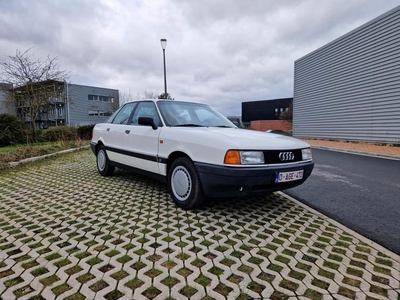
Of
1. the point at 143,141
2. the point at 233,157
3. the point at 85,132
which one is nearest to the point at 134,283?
the point at 233,157

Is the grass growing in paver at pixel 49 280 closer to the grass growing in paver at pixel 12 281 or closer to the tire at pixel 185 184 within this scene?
the grass growing in paver at pixel 12 281

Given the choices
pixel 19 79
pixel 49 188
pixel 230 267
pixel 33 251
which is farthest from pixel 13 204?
pixel 19 79

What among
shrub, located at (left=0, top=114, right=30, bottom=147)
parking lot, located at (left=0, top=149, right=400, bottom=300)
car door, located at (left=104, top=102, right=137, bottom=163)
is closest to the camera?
parking lot, located at (left=0, top=149, right=400, bottom=300)

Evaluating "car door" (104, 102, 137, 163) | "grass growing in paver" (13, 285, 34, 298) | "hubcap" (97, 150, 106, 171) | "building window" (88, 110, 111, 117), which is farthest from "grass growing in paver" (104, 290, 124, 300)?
"building window" (88, 110, 111, 117)

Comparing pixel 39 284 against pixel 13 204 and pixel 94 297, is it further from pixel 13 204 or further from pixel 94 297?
pixel 13 204

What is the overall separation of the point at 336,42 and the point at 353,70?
2569mm

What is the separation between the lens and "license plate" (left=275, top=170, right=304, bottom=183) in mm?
2946

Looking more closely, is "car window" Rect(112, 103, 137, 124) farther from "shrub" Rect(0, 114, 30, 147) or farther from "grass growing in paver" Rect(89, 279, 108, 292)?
"shrub" Rect(0, 114, 30, 147)

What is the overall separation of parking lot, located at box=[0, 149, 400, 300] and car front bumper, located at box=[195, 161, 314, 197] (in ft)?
1.41

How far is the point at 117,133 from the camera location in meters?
4.82

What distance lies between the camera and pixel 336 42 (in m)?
15.5

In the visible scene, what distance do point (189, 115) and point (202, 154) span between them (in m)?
1.24

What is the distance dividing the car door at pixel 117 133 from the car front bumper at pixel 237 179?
2.24 metres

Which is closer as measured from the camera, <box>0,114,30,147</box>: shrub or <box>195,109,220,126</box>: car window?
<box>195,109,220,126</box>: car window
